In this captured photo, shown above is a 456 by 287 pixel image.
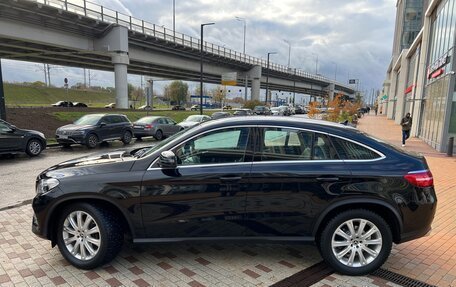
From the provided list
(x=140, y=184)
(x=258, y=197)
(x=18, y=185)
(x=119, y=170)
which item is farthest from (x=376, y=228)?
(x=18, y=185)

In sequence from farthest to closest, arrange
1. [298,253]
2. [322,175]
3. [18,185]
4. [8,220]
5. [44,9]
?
[44,9] → [18,185] → [8,220] → [298,253] → [322,175]

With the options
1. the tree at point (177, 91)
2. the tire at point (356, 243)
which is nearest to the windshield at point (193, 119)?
the tire at point (356, 243)

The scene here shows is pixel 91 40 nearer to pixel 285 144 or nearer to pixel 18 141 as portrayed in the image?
pixel 18 141

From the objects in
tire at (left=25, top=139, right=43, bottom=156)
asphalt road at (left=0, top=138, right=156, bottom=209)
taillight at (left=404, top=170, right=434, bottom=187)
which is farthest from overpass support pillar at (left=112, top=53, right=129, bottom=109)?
taillight at (left=404, top=170, right=434, bottom=187)

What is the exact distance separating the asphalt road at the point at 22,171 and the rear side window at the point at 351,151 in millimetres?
5613

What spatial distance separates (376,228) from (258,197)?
128 cm

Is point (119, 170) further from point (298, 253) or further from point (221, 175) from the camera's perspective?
point (298, 253)

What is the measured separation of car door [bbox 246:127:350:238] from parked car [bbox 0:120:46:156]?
33.4 ft

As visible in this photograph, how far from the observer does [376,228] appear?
10.8ft

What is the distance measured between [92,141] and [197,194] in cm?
1184

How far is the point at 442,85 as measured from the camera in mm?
14156

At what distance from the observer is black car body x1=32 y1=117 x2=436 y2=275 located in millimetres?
3229

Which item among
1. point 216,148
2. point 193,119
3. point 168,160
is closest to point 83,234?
point 168,160

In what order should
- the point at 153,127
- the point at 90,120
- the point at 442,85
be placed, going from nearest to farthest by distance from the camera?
the point at 442,85 < the point at 90,120 < the point at 153,127
